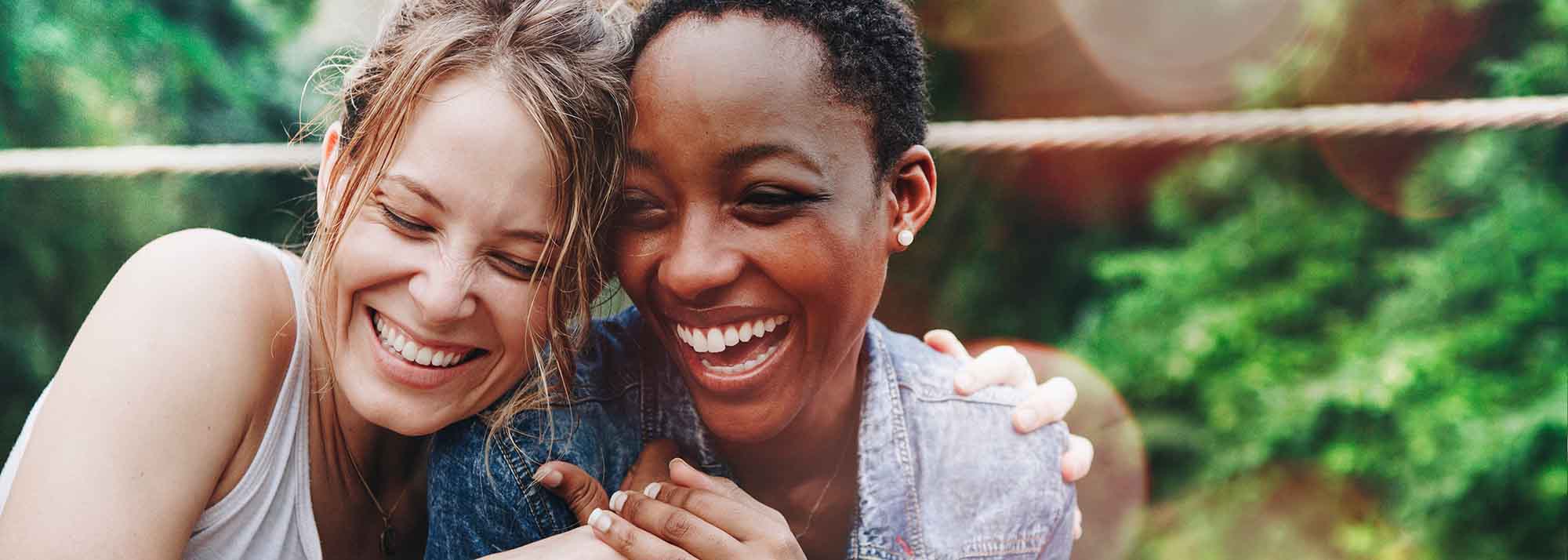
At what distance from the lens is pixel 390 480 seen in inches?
52.1

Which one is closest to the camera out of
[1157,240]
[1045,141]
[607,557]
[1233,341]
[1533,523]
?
[607,557]

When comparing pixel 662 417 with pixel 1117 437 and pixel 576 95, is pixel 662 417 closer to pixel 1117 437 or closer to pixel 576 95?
pixel 576 95

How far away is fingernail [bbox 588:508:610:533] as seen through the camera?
3.38 feet

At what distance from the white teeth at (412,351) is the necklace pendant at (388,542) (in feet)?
1.00

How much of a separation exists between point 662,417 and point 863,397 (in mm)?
263

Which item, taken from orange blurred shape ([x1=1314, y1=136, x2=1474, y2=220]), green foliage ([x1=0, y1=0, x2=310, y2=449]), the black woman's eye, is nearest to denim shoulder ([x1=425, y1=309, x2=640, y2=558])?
the black woman's eye

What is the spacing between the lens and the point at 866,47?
115cm

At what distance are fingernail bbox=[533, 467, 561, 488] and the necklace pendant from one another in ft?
1.04

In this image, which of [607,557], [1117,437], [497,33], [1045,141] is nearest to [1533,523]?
[1117,437]

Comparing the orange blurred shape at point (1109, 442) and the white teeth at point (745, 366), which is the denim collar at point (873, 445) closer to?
the white teeth at point (745, 366)

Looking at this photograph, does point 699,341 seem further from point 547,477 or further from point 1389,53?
point 1389,53

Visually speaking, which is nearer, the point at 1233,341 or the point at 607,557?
the point at 607,557

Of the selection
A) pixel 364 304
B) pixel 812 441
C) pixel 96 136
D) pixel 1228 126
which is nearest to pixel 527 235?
pixel 364 304

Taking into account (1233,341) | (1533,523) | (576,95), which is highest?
(1233,341)
